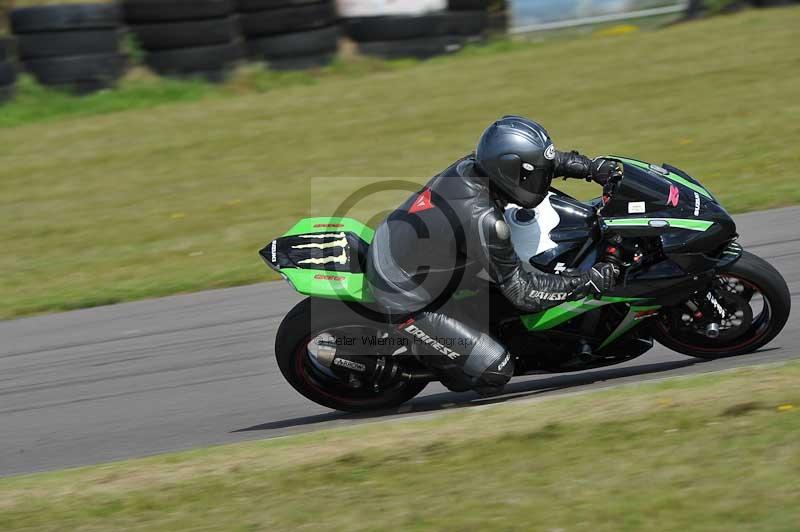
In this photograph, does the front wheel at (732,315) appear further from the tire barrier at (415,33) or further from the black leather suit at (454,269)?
the tire barrier at (415,33)

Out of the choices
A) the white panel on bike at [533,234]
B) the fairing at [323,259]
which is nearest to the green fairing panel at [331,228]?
the fairing at [323,259]

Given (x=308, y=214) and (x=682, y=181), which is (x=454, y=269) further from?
(x=308, y=214)

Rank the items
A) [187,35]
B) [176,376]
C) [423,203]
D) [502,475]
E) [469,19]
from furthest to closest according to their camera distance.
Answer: [469,19]
[187,35]
[176,376]
[423,203]
[502,475]

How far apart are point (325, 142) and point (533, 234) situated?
7.69m

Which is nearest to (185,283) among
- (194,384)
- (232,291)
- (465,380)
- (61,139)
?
(232,291)

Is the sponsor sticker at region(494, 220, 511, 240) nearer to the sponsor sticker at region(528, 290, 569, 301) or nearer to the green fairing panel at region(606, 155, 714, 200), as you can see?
the sponsor sticker at region(528, 290, 569, 301)

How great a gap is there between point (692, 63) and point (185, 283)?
8.25 metres

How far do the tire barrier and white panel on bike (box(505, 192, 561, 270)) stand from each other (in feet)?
32.8

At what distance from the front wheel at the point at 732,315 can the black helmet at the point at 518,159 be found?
3.43 feet

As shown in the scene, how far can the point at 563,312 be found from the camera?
5637mm

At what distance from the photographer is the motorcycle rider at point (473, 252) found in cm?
532

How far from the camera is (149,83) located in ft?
49.2

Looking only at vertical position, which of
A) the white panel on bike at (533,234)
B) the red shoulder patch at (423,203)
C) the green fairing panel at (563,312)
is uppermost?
the red shoulder patch at (423,203)
